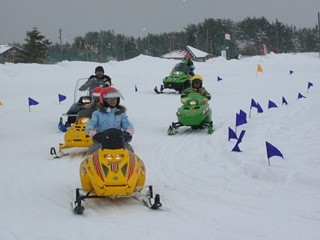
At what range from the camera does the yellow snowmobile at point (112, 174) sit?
269 inches

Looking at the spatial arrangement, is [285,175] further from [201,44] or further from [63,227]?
[201,44]

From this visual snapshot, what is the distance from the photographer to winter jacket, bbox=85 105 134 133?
8.26m

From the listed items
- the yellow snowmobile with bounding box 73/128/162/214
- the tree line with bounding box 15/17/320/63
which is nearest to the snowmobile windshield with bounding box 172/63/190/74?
the yellow snowmobile with bounding box 73/128/162/214

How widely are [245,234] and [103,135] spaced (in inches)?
103

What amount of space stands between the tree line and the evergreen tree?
1412 inches

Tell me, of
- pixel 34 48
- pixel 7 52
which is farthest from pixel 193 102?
pixel 7 52

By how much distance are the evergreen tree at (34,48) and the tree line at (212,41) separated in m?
35.9

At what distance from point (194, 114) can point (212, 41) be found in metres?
96.3

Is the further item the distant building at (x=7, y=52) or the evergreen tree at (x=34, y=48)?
the distant building at (x=7, y=52)

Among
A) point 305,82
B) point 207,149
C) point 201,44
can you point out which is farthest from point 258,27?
point 207,149

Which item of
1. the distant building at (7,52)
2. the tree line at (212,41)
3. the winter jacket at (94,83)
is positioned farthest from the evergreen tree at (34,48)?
the winter jacket at (94,83)

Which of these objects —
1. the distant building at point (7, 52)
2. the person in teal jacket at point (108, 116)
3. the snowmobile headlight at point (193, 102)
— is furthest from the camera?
the distant building at point (7, 52)

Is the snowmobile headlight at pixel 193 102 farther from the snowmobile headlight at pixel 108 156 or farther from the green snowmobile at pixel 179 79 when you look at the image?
the green snowmobile at pixel 179 79

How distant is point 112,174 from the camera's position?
22.5 ft
